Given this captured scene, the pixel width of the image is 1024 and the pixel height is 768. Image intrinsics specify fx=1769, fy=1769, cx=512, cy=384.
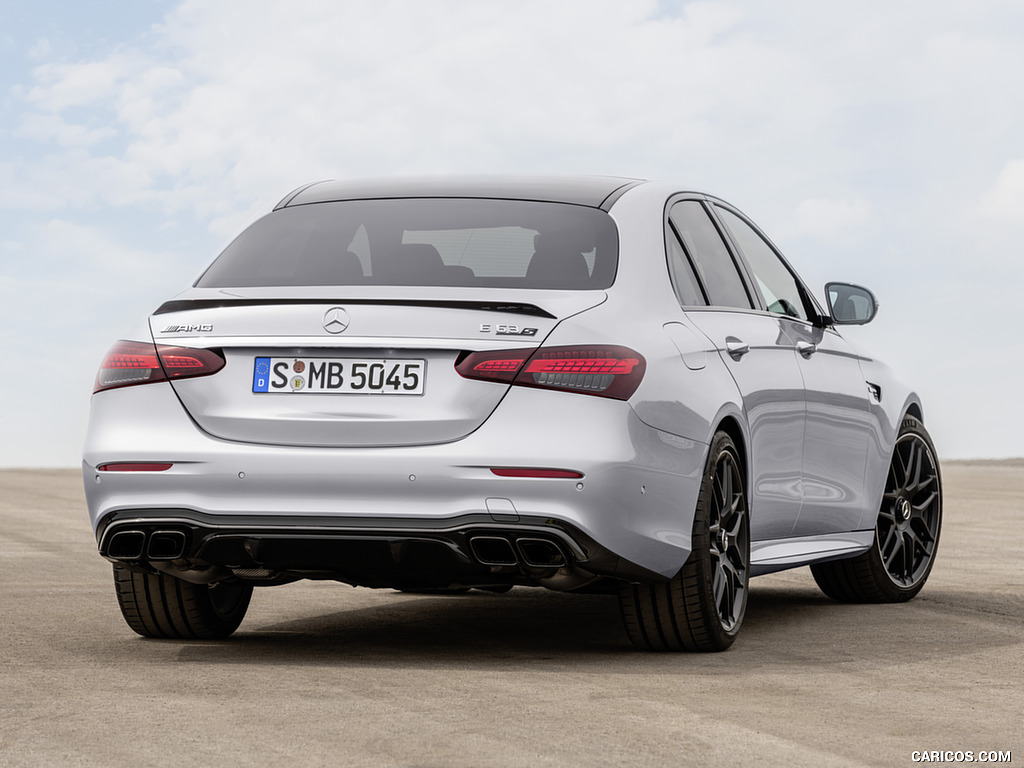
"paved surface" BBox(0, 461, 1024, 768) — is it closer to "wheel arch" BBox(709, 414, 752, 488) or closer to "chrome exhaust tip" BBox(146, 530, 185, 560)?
"chrome exhaust tip" BBox(146, 530, 185, 560)

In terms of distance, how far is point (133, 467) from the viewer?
6.31 m

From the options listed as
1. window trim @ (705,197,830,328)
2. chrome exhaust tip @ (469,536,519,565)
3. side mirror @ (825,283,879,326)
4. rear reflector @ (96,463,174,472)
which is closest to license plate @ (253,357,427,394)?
rear reflector @ (96,463,174,472)

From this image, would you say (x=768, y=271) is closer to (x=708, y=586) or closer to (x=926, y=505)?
(x=926, y=505)

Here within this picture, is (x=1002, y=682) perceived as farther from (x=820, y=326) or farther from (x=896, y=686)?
(x=820, y=326)

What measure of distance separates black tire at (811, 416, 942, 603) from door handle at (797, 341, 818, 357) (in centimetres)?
124

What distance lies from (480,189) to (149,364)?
1.61 meters

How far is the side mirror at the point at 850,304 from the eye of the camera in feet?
29.2

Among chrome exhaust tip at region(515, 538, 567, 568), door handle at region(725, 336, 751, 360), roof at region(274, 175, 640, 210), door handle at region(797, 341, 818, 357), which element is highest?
roof at region(274, 175, 640, 210)

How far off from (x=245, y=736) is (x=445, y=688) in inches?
40.1

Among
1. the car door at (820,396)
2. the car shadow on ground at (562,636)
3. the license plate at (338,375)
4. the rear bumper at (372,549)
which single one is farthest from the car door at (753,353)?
the license plate at (338,375)

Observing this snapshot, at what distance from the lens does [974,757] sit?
15.5 feet

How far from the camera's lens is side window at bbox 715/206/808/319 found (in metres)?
8.16

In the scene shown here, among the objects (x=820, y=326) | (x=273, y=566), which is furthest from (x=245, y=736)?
(x=820, y=326)

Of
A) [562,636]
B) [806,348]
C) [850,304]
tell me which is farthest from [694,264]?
[850,304]
